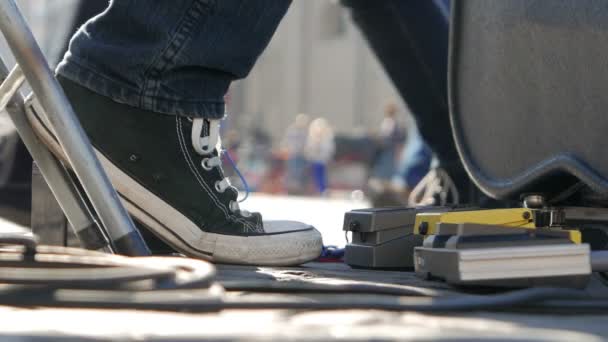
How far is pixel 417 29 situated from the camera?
2518 millimetres

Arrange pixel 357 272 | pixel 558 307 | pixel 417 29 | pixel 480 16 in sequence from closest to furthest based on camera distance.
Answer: pixel 558 307
pixel 357 272
pixel 480 16
pixel 417 29

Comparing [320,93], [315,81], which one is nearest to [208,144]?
[320,93]

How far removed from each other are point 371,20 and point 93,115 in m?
1.17

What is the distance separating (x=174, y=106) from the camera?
1.55 m

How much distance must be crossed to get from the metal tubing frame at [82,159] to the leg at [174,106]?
239 millimetres

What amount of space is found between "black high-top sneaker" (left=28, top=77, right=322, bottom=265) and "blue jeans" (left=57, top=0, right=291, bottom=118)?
0.03 meters

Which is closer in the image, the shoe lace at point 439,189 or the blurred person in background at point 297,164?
the shoe lace at point 439,189

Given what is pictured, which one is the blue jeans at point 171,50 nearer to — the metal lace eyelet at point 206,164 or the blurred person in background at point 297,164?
the metal lace eyelet at point 206,164

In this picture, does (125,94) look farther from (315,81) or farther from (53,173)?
(315,81)

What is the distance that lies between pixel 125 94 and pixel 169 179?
6.3 inches

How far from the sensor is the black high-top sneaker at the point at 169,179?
157 cm

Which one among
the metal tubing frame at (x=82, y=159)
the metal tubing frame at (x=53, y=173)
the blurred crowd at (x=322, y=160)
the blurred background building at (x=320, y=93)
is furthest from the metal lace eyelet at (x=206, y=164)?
the blurred background building at (x=320, y=93)

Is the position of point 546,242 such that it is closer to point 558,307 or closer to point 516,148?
→ point 558,307

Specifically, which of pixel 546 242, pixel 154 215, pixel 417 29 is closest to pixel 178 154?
pixel 154 215
